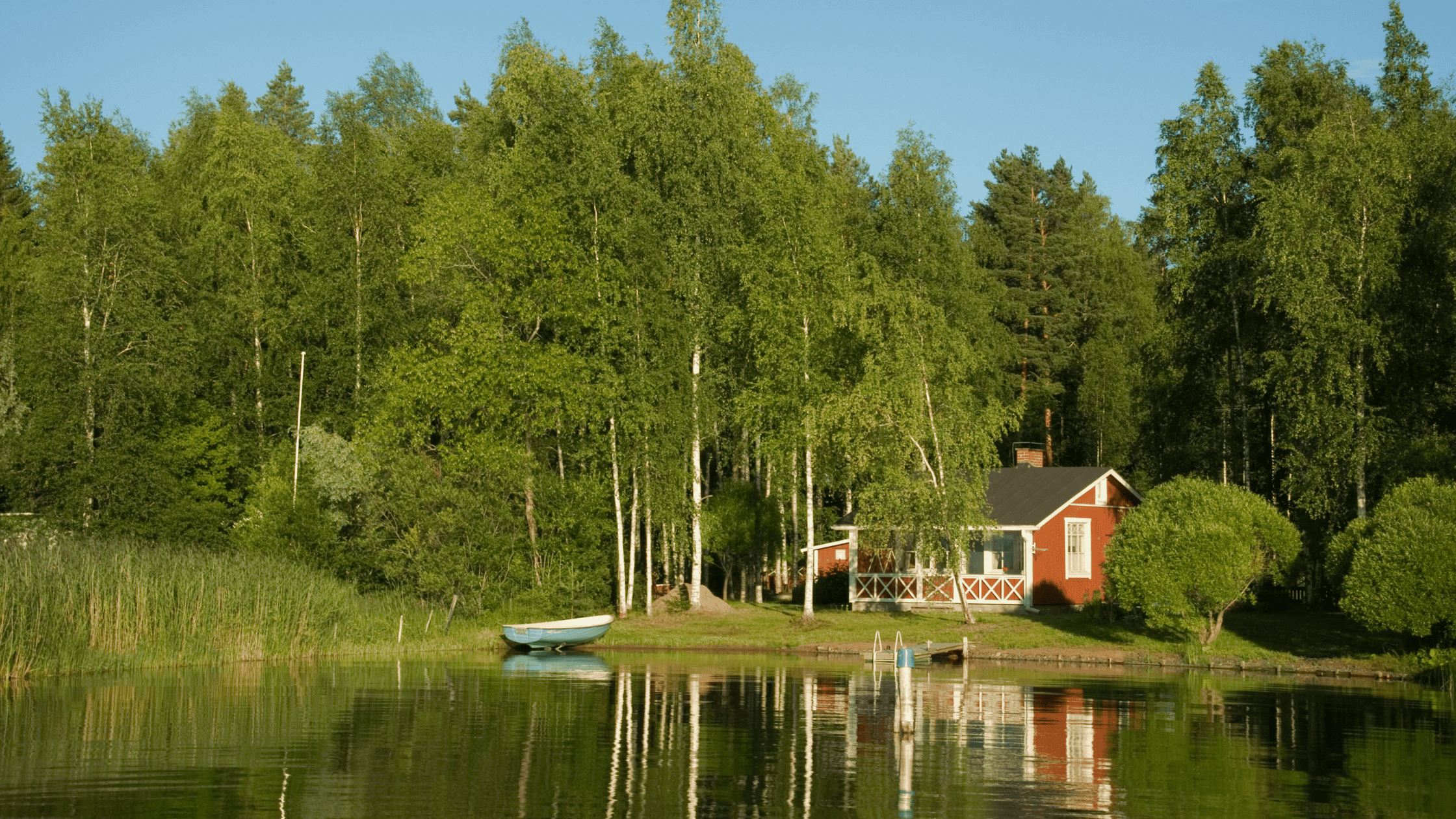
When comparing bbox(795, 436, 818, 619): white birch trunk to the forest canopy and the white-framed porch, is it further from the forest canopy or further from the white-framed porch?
the white-framed porch

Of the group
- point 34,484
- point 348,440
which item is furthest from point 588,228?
point 34,484

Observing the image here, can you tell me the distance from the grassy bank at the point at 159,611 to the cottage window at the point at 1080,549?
22442 millimetres

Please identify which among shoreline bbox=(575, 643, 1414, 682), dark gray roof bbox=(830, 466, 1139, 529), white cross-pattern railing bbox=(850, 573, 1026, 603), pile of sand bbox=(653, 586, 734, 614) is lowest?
shoreline bbox=(575, 643, 1414, 682)

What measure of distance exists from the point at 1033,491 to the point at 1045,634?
963 centimetres

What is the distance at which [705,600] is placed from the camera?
46844 mm

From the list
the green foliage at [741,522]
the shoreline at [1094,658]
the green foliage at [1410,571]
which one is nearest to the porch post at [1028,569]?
the shoreline at [1094,658]

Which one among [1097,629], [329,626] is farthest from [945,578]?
[329,626]

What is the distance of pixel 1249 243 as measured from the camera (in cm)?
4462

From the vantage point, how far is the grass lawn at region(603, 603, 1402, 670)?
120ft

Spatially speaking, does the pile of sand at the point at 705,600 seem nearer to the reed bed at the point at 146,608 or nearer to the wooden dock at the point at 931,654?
the wooden dock at the point at 931,654

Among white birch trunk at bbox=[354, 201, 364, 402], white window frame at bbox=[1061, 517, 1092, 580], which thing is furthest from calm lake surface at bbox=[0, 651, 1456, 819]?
white birch trunk at bbox=[354, 201, 364, 402]

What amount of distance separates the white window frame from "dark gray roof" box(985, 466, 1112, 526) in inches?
43.3

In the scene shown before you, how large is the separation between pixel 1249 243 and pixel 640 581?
25077mm

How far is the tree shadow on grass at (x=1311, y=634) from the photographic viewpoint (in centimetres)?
3619
